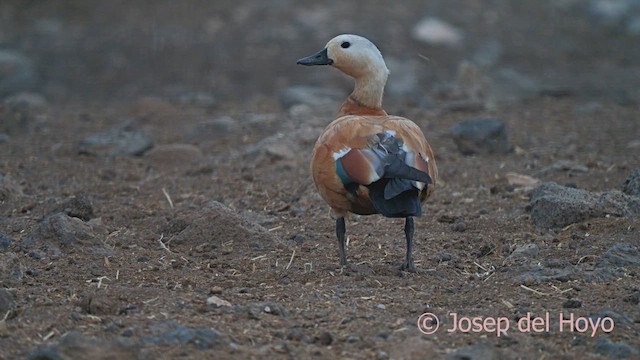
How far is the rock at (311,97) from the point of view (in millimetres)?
11141

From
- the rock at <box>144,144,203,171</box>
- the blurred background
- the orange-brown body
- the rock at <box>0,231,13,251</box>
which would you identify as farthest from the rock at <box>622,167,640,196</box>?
the blurred background

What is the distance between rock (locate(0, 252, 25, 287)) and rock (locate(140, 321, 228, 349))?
3.73 feet

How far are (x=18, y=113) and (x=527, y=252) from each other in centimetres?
611

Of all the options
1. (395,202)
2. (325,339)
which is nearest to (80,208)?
(395,202)

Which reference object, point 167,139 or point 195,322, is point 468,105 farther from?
point 195,322

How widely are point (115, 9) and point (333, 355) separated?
1062 cm

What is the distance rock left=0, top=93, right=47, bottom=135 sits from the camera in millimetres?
10523

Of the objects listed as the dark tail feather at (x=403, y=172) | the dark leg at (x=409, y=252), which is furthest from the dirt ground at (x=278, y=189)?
the dark tail feather at (x=403, y=172)

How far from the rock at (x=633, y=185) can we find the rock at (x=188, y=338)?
11.5ft

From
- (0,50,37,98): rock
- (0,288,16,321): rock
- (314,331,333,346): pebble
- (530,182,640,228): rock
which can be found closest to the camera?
(314,331,333,346): pebble

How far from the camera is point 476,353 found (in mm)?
4387

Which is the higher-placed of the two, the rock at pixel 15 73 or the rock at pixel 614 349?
the rock at pixel 614 349

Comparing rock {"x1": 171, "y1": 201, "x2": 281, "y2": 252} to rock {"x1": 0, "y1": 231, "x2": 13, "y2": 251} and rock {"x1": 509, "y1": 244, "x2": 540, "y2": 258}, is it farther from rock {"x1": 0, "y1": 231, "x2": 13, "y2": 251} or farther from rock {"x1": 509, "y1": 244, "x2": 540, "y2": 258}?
rock {"x1": 509, "y1": 244, "x2": 540, "y2": 258}
